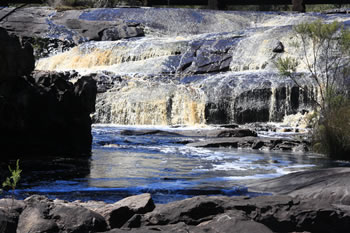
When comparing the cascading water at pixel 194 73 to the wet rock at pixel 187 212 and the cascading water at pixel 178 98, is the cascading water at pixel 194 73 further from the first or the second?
the wet rock at pixel 187 212

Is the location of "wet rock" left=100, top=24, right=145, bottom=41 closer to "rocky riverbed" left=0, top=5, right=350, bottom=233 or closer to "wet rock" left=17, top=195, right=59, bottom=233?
"rocky riverbed" left=0, top=5, right=350, bottom=233

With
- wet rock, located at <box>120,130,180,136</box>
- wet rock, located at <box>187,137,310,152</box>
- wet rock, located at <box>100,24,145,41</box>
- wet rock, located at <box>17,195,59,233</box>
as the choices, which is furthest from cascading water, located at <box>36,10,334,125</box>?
wet rock, located at <box>17,195,59,233</box>

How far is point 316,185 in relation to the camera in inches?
239

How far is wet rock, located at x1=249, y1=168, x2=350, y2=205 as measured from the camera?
18.0 ft

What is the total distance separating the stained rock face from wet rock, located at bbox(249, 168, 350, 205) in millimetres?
4490

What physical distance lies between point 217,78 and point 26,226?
55.5 feet

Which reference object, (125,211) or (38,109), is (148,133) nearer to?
(38,109)

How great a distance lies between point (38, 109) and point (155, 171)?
2614mm

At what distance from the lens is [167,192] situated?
7164 mm

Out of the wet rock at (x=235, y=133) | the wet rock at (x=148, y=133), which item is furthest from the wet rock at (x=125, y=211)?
the wet rock at (x=148, y=133)

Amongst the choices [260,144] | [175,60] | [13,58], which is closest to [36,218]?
[13,58]

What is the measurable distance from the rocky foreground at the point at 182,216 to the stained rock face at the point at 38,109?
514 cm

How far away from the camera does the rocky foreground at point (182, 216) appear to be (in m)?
4.46

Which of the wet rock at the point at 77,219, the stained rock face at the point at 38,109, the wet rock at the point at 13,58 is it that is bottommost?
the wet rock at the point at 77,219
